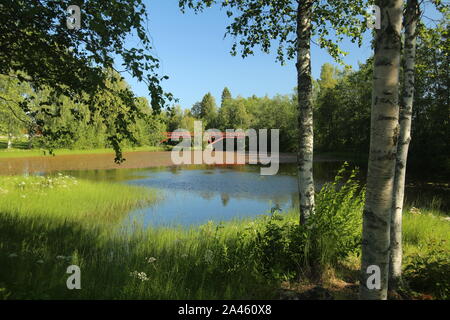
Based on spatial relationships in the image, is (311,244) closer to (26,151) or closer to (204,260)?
(204,260)

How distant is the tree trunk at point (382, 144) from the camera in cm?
293

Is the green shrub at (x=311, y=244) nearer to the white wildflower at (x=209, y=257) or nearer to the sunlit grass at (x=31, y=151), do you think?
the white wildflower at (x=209, y=257)

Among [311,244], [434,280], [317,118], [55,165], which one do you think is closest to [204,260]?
[311,244]

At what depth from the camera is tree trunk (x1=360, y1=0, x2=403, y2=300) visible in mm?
2934

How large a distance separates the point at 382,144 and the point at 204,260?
150 inches

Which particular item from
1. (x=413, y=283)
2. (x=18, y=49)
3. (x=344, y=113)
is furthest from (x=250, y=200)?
(x=344, y=113)

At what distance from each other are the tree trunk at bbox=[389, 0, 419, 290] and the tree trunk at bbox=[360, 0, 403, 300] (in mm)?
1765

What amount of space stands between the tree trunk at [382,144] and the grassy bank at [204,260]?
1.78 metres

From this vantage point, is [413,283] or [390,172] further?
[413,283]

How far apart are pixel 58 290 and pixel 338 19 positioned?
7927 millimetres

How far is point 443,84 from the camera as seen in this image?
29.5m
